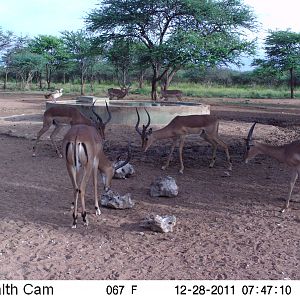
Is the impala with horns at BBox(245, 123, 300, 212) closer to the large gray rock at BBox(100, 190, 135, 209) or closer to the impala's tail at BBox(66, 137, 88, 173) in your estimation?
the large gray rock at BBox(100, 190, 135, 209)

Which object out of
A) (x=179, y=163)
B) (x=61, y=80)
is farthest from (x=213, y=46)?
(x=61, y=80)

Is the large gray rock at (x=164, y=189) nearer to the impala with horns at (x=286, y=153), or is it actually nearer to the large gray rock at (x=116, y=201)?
the large gray rock at (x=116, y=201)

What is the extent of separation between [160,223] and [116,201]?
3.56 feet

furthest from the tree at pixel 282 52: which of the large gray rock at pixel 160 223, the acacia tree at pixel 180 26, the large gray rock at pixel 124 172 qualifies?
the large gray rock at pixel 160 223

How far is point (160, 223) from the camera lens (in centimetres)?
514

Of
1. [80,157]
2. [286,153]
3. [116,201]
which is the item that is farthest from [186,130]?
[80,157]

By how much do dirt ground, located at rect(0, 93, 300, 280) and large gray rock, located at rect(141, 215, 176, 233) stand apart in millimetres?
77

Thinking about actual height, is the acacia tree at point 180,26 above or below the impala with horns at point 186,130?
above

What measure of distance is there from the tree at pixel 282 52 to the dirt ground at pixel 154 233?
2955 cm

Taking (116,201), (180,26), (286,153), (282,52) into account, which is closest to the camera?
(116,201)

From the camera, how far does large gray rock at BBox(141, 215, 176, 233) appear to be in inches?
202

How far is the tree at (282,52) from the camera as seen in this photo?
36469 mm

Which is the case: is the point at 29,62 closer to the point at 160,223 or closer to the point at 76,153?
the point at 76,153

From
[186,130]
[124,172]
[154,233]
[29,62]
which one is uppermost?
[29,62]
